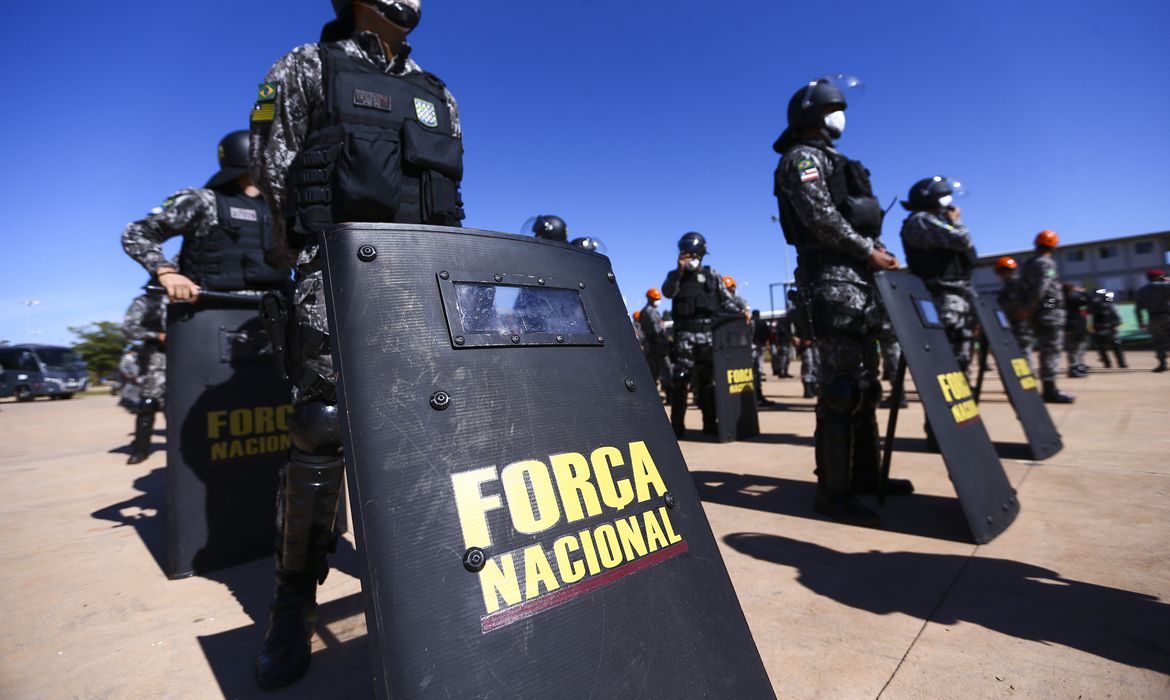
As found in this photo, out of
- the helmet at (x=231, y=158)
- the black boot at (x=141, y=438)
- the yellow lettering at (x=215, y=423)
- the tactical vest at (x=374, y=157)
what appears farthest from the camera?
the black boot at (x=141, y=438)

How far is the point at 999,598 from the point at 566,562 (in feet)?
5.41

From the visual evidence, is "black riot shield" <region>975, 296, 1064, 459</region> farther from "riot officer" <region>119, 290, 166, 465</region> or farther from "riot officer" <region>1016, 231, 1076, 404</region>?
"riot officer" <region>119, 290, 166, 465</region>

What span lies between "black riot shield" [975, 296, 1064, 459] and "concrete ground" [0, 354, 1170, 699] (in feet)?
0.57

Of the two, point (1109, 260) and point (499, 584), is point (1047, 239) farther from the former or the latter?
point (1109, 260)

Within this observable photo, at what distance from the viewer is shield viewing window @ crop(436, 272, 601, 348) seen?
3.60 feet

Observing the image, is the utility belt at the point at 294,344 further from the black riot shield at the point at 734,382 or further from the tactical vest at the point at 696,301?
the tactical vest at the point at 696,301

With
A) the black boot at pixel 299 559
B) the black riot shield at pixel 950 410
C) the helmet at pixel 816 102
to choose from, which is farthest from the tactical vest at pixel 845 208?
the black boot at pixel 299 559

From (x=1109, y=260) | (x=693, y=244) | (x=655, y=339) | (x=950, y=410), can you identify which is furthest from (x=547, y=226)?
(x=1109, y=260)

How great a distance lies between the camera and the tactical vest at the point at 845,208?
2832 mm

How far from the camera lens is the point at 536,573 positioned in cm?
95

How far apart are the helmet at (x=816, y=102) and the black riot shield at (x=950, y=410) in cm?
102

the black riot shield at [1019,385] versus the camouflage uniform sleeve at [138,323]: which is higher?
the camouflage uniform sleeve at [138,323]

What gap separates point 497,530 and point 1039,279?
859cm

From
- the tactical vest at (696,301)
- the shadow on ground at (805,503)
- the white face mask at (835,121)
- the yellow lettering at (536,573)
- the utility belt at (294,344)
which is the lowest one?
the shadow on ground at (805,503)
